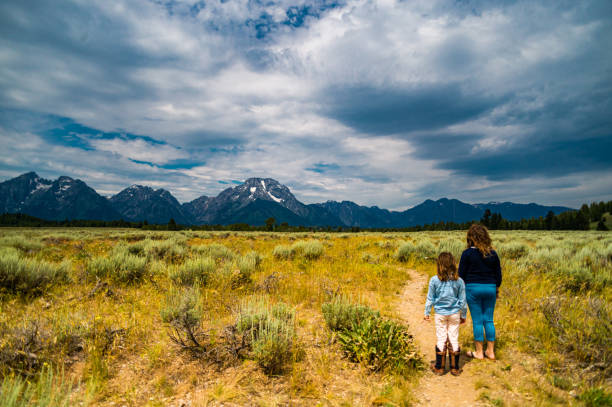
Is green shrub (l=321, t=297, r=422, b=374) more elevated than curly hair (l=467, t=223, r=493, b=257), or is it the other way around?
curly hair (l=467, t=223, r=493, b=257)

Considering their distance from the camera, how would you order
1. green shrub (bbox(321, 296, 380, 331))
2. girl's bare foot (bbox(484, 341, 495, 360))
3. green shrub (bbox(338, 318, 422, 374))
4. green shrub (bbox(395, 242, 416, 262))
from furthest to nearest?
green shrub (bbox(395, 242, 416, 262))
green shrub (bbox(321, 296, 380, 331))
girl's bare foot (bbox(484, 341, 495, 360))
green shrub (bbox(338, 318, 422, 374))

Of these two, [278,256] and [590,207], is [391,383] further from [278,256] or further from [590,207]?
[590,207]

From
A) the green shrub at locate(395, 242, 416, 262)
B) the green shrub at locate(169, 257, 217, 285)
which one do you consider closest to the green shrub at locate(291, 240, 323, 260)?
the green shrub at locate(395, 242, 416, 262)

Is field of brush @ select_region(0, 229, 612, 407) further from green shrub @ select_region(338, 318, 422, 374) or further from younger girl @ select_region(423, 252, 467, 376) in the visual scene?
younger girl @ select_region(423, 252, 467, 376)

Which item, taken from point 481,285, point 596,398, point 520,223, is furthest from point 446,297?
point 520,223

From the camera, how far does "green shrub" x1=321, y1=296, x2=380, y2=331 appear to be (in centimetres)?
498

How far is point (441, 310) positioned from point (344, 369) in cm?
196

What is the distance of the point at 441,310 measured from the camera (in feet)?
14.3

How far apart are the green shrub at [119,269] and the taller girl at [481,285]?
29.0ft

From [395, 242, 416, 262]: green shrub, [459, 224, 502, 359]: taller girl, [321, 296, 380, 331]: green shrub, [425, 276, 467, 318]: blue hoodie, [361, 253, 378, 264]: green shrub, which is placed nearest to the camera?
[425, 276, 467, 318]: blue hoodie

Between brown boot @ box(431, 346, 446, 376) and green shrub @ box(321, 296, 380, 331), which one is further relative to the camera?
green shrub @ box(321, 296, 380, 331)

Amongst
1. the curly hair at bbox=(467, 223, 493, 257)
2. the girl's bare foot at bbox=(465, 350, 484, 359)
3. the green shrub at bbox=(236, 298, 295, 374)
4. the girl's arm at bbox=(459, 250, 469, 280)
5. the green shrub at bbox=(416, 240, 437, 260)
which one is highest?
the curly hair at bbox=(467, 223, 493, 257)

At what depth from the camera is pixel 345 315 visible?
513 centimetres

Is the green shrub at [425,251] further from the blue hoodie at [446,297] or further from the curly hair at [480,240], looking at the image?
the blue hoodie at [446,297]
